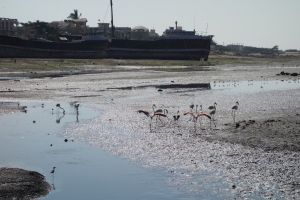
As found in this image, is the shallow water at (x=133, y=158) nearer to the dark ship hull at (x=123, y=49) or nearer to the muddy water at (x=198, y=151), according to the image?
the muddy water at (x=198, y=151)

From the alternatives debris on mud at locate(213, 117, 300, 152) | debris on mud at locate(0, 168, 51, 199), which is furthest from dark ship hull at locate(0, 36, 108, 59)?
debris on mud at locate(0, 168, 51, 199)

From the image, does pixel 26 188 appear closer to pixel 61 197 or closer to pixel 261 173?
pixel 61 197

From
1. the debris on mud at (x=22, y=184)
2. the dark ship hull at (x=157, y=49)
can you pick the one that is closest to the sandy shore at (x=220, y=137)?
the debris on mud at (x=22, y=184)

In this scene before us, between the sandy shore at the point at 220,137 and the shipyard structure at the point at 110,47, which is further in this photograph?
the shipyard structure at the point at 110,47

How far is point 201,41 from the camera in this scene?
315 feet

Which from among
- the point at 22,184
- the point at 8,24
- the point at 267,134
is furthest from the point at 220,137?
the point at 8,24

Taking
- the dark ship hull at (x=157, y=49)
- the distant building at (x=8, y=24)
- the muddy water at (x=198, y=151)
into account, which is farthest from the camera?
the distant building at (x=8, y=24)

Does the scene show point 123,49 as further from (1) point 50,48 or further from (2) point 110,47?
(1) point 50,48

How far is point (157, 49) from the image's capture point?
309 ft

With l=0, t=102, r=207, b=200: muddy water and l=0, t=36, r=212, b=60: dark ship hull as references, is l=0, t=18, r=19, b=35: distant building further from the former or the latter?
l=0, t=102, r=207, b=200: muddy water

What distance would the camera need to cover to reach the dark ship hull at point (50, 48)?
8020 centimetres

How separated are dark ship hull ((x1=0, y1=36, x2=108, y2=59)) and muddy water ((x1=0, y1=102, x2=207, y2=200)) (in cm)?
5977

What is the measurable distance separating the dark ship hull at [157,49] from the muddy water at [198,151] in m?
63.8

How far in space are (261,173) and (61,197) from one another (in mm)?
5214
